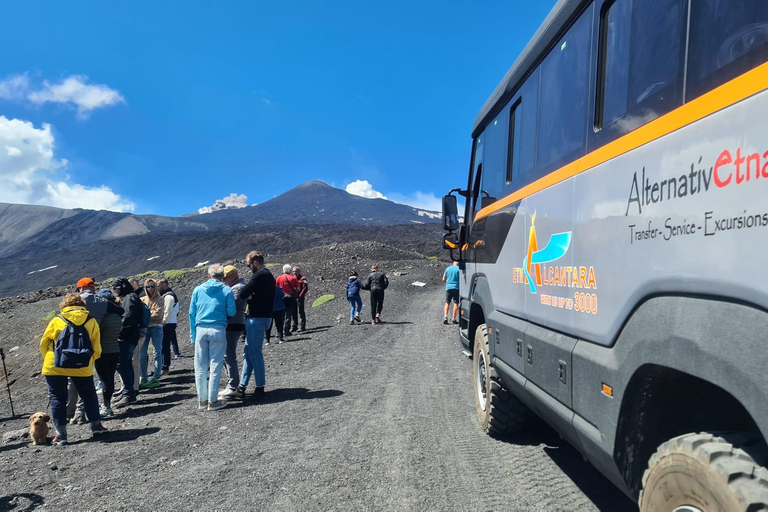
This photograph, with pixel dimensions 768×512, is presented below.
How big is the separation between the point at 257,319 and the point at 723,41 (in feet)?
21.1

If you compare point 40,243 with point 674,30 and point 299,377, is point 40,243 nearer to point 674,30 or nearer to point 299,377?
point 299,377

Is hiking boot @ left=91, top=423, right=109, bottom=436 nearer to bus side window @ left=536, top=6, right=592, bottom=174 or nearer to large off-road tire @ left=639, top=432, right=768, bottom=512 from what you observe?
bus side window @ left=536, top=6, right=592, bottom=174

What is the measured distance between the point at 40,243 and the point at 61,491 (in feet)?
359

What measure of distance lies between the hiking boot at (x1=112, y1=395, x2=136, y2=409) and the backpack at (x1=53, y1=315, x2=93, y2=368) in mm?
1960

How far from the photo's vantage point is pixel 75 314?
6004 millimetres

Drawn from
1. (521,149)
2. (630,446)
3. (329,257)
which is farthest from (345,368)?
(329,257)

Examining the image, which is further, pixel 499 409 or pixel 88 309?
pixel 88 309

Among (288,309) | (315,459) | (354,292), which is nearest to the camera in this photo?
(315,459)

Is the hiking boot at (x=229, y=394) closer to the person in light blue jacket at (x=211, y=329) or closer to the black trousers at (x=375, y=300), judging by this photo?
the person in light blue jacket at (x=211, y=329)

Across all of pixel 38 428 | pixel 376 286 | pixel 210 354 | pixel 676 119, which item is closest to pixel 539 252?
pixel 676 119

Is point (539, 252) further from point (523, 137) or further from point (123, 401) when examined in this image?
point (123, 401)

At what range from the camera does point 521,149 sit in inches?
177

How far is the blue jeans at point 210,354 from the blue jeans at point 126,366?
1586 millimetres

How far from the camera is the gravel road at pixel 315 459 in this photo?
4023 mm
